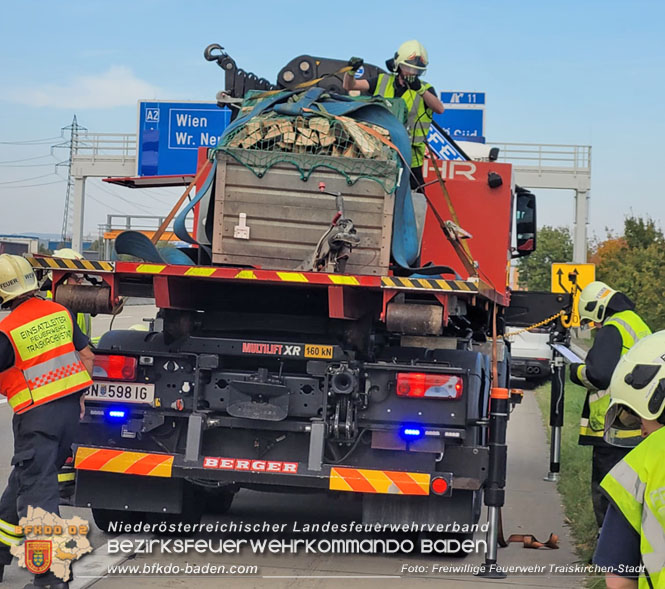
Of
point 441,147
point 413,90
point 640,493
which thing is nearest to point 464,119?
point 441,147

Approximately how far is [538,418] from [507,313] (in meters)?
8.23

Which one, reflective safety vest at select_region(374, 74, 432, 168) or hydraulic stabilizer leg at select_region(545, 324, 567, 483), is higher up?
reflective safety vest at select_region(374, 74, 432, 168)

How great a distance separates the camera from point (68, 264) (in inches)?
279

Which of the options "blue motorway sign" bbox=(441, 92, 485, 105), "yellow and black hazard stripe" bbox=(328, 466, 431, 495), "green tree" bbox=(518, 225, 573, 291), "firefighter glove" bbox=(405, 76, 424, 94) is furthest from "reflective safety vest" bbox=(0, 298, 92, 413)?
"green tree" bbox=(518, 225, 573, 291)

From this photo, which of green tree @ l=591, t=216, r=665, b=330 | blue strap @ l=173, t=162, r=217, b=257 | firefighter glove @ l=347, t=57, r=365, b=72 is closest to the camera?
blue strap @ l=173, t=162, r=217, b=257

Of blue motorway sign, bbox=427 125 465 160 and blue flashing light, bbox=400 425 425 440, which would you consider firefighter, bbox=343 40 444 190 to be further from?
blue flashing light, bbox=400 425 425 440

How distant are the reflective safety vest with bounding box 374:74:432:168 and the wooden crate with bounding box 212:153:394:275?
1.54m

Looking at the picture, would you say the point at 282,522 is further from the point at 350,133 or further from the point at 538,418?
the point at 538,418

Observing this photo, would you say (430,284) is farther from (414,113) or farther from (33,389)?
(414,113)

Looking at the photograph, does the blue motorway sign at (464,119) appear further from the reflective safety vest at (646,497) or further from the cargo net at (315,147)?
the reflective safety vest at (646,497)

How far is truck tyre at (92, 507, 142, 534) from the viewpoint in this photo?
7594mm

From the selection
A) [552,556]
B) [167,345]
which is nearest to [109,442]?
[167,345]

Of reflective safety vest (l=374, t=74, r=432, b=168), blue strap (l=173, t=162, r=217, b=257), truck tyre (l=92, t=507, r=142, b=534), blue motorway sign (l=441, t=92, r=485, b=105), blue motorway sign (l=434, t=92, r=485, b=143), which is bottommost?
truck tyre (l=92, t=507, r=142, b=534)

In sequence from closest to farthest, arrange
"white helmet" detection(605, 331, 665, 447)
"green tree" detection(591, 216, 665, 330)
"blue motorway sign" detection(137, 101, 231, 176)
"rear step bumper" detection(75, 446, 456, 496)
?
"white helmet" detection(605, 331, 665, 447) → "rear step bumper" detection(75, 446, 456, 496) → "blue motorway sign" detection(137, 101, 231, 176) → "green tree" detection(591, 216, 665, 330)
